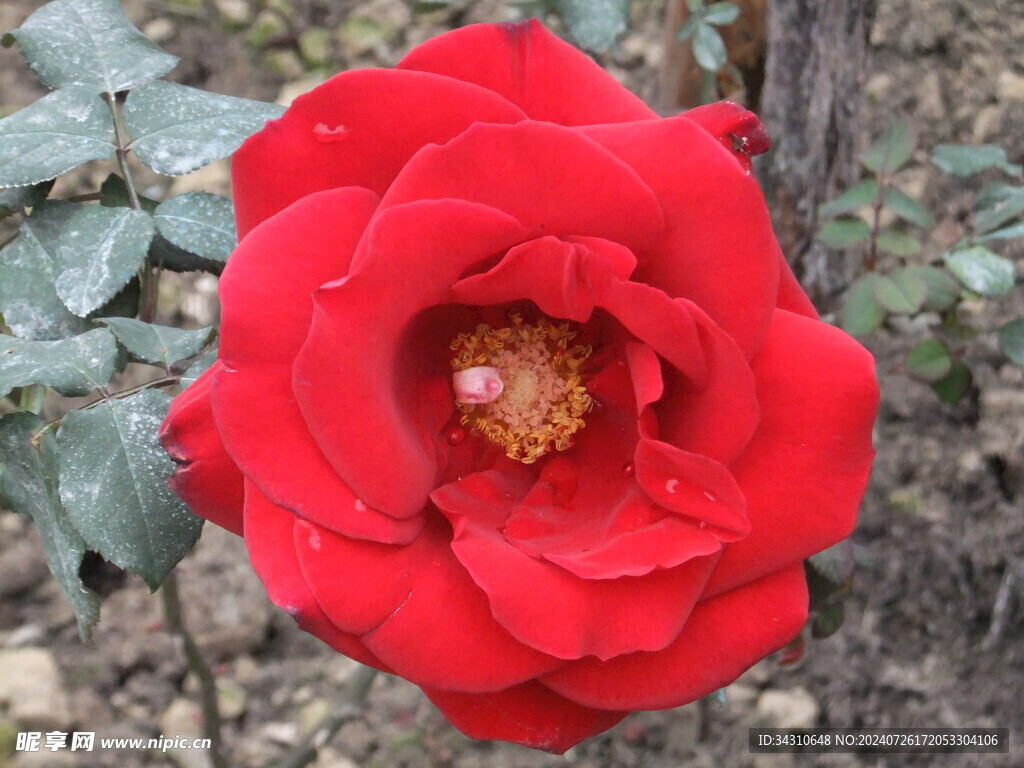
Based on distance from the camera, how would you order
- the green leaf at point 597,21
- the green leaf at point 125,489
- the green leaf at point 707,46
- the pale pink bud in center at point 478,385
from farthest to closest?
the green leaf at point 707,46
the green leaf at point 597,21
the pale pink bud in center at point 478,385
the green leaf at point 125,489

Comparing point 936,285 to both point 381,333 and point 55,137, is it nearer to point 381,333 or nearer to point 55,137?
point 381,333

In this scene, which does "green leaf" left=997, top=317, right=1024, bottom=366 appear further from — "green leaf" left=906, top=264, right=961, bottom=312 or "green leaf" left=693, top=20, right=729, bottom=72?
"green leaf" left=693, top=20, right=729, bottom=72

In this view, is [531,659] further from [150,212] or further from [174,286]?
[174,286]

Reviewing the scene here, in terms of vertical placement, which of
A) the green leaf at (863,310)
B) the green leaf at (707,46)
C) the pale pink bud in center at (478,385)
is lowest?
the green leaf at (863,310)

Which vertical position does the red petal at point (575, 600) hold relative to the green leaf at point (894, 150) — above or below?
above

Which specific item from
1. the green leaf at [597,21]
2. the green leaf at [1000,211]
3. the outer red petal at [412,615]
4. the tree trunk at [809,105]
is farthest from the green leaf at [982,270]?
the outer red petal at [412,615]

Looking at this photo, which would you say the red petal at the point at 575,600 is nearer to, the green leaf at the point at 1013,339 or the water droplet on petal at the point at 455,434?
the water droplet on petal at the point at 455,434
